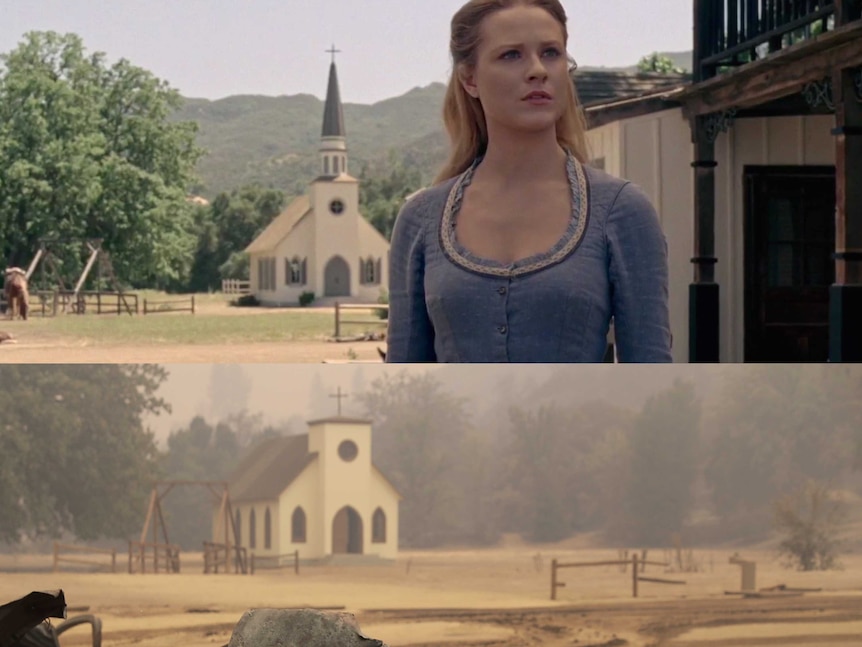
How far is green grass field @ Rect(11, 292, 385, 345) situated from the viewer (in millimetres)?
34688

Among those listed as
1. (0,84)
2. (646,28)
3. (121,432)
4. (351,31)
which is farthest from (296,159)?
(121,432)

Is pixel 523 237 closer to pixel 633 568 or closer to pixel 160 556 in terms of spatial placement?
pixel 633 568

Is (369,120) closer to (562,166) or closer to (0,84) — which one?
(0,84)

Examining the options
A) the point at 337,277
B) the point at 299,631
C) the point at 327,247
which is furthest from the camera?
the point at 327,247

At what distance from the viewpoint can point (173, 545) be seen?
2793mm

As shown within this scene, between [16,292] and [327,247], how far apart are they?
29638 millimetres

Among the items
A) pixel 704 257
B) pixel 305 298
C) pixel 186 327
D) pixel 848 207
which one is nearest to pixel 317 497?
pixel 848 207

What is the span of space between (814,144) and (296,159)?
112 metres

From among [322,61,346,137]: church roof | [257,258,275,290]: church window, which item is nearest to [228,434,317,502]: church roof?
[257,258,275,290]: church window

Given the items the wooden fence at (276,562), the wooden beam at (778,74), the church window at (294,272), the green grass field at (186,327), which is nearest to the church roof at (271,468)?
the wooden fence at (276,562)

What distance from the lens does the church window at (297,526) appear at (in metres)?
2.79

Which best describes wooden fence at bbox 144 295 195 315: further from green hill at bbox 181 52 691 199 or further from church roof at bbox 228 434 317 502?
green hill at bbox 181 52 691 199

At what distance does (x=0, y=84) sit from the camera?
5725 centimetres

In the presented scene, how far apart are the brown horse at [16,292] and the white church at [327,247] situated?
22926 millimetres
